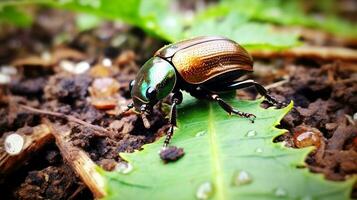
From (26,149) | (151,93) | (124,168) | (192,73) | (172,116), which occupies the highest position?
(192,73)

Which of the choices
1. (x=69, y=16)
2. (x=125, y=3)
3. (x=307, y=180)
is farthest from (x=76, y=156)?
(x=69, y=16)

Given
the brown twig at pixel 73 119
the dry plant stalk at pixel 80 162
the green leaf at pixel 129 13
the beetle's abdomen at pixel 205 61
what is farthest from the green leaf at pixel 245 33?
the dry plant stalk at pixel 80 162

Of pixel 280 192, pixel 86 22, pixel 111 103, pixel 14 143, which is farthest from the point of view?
pixel 86 22

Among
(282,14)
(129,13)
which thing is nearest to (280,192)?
(129,13)

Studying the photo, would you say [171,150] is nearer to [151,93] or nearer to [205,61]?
[151,93]

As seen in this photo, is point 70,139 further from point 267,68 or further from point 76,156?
point 267,68
